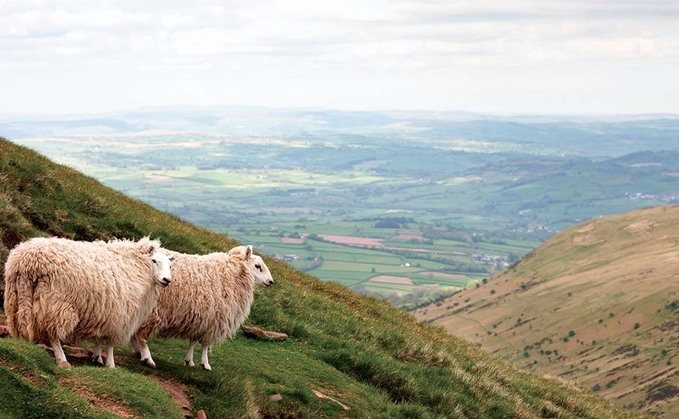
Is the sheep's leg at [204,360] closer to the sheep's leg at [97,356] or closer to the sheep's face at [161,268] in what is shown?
the sheep's face at [161,268]

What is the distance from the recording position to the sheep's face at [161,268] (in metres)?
17.7

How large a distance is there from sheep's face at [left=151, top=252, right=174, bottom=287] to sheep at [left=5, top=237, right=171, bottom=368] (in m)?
0.02

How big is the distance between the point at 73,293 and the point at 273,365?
6602 millimetres

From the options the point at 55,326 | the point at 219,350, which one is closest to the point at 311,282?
the point at 219,350

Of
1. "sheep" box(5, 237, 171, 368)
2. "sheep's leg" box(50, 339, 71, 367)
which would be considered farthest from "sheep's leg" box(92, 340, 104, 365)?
"sheep's leg" box(50, 339, 71, 367)

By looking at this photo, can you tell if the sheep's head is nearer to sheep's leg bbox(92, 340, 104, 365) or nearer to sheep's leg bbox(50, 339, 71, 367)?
sheep's leg bbox(92, 340, 104, 365)

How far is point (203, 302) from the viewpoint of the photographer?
19.2m

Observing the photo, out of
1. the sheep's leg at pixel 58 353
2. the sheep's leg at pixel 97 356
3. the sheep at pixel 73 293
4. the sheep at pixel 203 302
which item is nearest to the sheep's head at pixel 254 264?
the sheep at pixel 203 302

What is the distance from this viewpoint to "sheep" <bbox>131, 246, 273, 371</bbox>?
Answer: 18.7m

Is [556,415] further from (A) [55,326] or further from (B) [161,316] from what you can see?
(A) [55,326]

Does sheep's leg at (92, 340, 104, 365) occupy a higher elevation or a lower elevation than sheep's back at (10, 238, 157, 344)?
lower

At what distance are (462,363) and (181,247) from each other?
9733 mm

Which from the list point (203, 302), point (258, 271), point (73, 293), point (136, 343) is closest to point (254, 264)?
point (258, 271)

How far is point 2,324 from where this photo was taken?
17.9 metres
